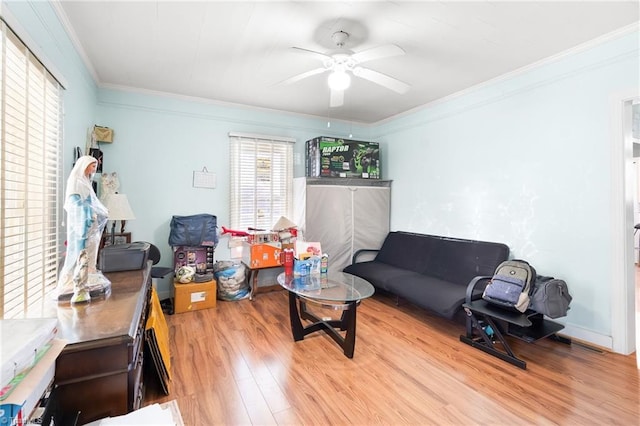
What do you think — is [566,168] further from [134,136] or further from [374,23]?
[134,136]

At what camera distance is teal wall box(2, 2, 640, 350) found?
98.6 inches

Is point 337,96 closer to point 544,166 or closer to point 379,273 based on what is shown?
point 544,166

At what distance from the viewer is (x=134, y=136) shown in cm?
355

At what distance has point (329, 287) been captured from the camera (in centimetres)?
270

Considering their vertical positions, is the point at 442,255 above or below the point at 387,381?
above

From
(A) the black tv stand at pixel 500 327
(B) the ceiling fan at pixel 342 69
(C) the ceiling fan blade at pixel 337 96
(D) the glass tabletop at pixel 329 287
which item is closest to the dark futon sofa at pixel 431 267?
(A) the black tv stand at pixel 500 327

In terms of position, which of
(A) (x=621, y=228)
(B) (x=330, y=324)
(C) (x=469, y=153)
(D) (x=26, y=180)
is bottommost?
(B) (x=330, y=324)

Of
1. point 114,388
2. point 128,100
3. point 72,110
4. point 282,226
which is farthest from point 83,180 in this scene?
point 282,226

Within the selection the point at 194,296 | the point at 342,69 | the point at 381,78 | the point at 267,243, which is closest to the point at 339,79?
the point at 342,69

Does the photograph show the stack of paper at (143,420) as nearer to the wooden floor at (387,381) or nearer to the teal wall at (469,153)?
the wooden floor at (387,381)

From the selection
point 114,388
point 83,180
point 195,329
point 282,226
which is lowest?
point 195,329

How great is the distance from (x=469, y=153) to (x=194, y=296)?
362 cm

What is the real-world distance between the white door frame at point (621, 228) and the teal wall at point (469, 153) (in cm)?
5

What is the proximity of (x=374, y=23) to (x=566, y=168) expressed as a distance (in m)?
2.16
